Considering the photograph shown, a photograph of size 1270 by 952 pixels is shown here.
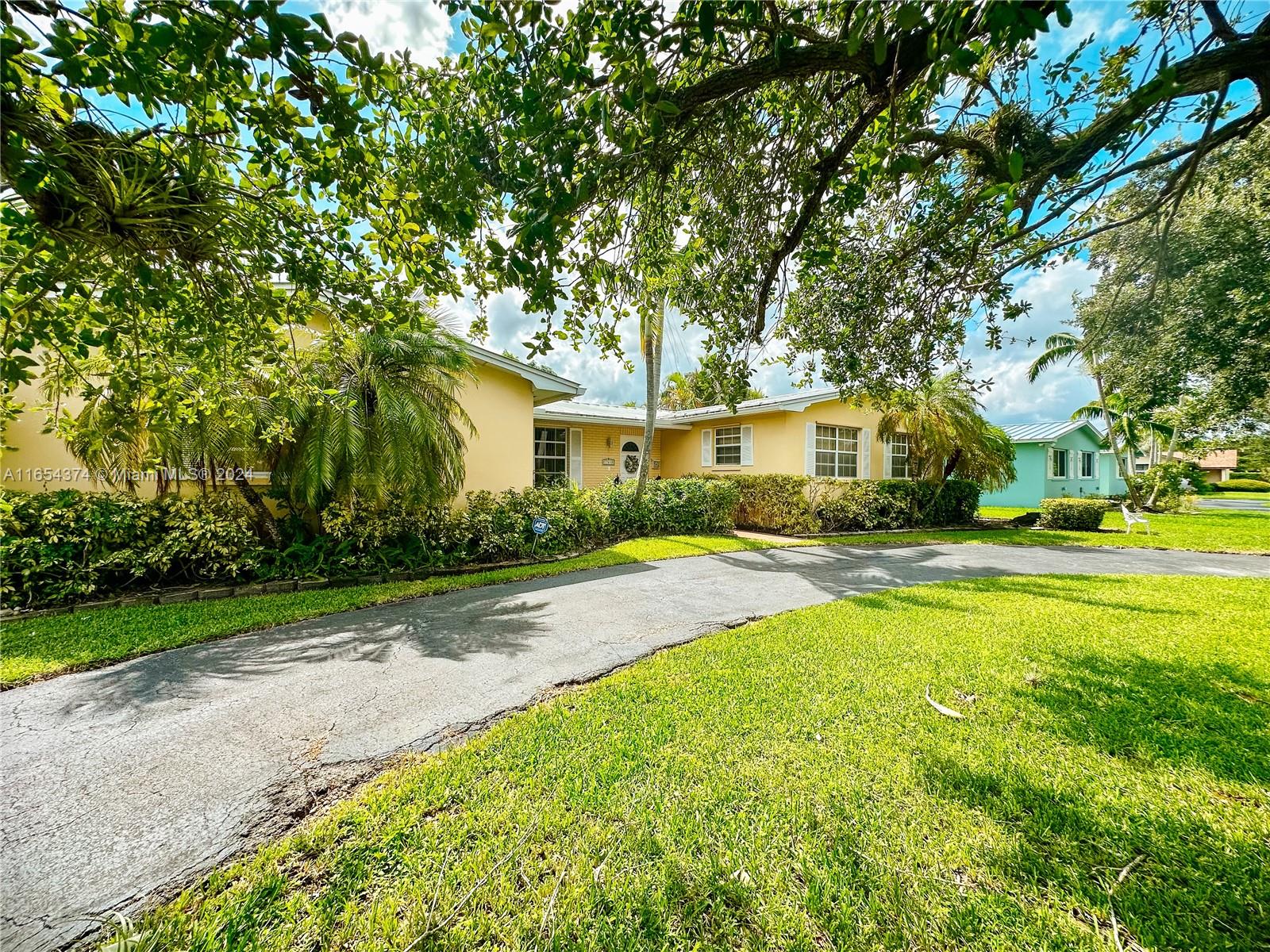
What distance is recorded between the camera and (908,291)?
202 inches

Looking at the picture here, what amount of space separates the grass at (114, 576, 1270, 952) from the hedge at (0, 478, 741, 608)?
544cm

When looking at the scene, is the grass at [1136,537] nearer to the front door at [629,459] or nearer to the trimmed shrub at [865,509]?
the trimmed shrub at [865,509]

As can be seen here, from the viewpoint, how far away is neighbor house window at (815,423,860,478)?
15305mm

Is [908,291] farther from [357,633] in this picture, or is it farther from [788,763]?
[357,633]

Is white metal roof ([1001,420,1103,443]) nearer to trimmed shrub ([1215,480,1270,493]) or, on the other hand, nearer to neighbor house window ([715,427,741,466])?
neighbor house window ([715,427,741,466])

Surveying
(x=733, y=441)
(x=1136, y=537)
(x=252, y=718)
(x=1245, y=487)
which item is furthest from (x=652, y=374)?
(x=1245, y=487)

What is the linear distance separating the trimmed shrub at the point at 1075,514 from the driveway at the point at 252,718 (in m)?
13.2

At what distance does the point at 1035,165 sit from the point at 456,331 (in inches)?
313

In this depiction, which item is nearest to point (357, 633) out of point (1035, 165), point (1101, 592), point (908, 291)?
point (908, 291)

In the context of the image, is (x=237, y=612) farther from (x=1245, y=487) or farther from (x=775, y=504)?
(x=1245, y=487)

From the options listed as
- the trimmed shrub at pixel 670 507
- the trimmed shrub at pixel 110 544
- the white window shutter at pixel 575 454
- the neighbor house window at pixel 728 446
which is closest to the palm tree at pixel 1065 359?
the neighbor house window at pixel 728 446

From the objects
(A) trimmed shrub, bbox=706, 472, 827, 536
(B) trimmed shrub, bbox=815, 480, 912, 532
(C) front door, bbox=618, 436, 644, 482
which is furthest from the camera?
(C) front door, bbox=618, 436, 644, 482

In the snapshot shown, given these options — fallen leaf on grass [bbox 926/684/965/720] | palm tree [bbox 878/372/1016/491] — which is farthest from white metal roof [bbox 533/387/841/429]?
fallen leaf on grass [bbox 926/684/965/720]

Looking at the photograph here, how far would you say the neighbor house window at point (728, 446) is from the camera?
1634cm
